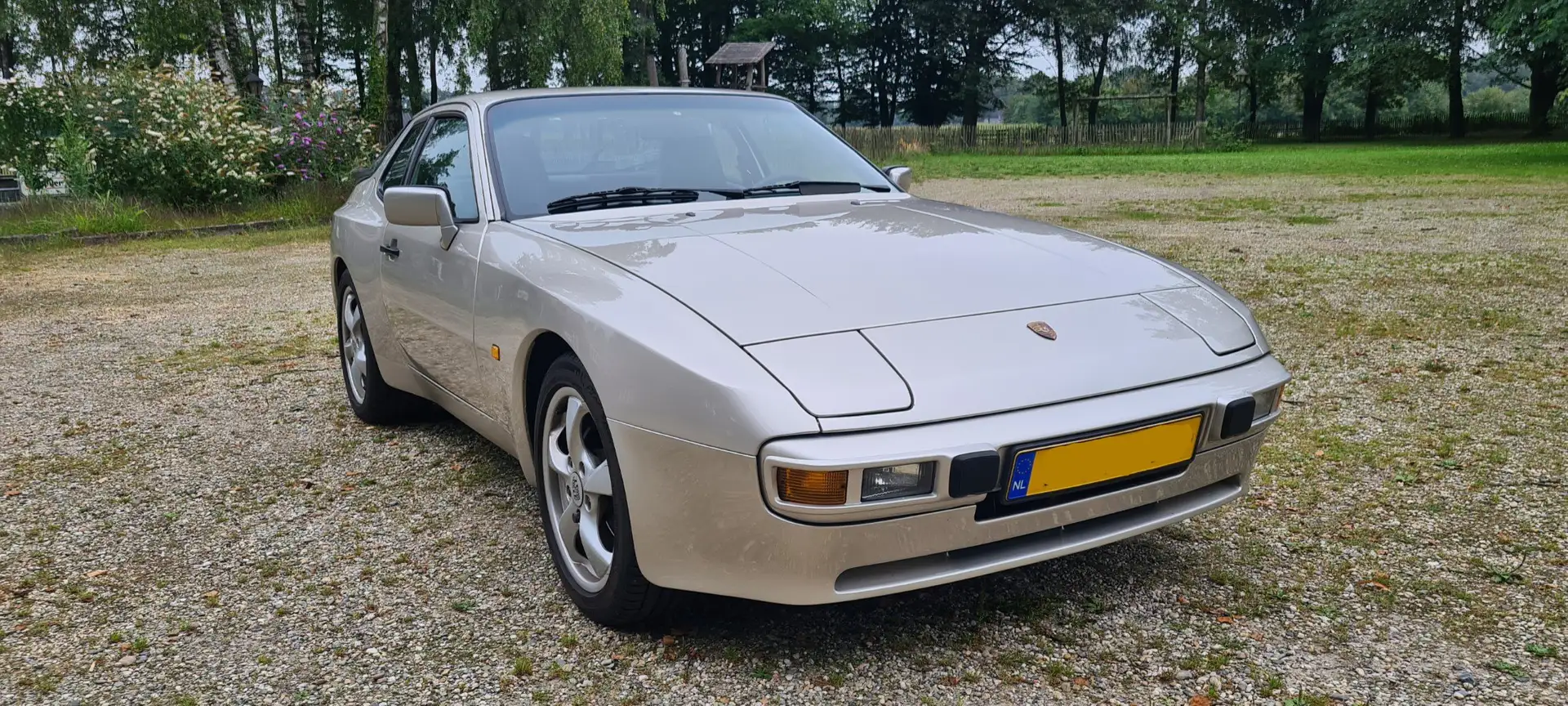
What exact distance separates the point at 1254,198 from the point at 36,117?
15.8 meters

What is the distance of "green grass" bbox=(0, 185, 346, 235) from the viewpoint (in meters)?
12.3

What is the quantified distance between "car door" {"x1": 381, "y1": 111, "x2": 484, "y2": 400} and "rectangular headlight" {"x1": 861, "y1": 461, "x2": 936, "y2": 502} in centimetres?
149

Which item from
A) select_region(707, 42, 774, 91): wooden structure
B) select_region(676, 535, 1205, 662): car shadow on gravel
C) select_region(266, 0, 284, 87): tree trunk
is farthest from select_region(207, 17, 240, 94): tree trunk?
select_region(266, 0, 284, 87): tree trunk

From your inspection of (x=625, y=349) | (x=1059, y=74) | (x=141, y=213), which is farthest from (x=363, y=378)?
(x=1059, y=74)

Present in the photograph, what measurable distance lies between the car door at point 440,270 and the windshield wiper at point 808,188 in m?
0.87

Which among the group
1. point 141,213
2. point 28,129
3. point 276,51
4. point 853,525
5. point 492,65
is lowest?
point 853,525

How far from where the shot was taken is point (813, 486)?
6.64ft

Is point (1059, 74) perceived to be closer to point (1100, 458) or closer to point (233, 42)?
point (233, 42)

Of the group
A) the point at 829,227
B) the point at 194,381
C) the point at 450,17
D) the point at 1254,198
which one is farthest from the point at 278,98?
the point at 829,227

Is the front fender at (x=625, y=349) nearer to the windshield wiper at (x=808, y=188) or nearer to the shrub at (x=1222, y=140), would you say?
the windshield wiper at (x=808, y=188)

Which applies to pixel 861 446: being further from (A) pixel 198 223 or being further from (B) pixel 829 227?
(A) pixel 198 223

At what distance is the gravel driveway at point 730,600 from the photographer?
2.36m

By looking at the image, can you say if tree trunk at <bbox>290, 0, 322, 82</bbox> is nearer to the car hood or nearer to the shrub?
the car hood

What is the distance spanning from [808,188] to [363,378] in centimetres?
214
